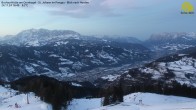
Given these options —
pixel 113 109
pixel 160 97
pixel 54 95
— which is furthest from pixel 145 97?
pixel 113 109

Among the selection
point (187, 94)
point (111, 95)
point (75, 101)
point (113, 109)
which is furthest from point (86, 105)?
point (187, 94)

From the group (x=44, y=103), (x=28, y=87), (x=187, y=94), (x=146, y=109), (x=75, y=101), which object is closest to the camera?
(x=146, y=109)

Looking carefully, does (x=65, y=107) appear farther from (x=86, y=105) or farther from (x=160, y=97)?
(x=160, y=97)

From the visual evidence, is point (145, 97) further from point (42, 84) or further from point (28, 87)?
point (28, 87)

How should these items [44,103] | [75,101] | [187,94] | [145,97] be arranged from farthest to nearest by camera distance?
[187,94], [75,101], [145,97], [44,103]

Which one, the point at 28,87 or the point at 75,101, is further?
the point at 28,87

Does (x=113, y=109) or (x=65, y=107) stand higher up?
(x=113, y=109)

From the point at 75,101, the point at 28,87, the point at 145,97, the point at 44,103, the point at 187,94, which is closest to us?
the point at 44,103

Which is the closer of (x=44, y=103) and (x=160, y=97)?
(x=44, y=103)

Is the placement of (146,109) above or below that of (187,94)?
above
